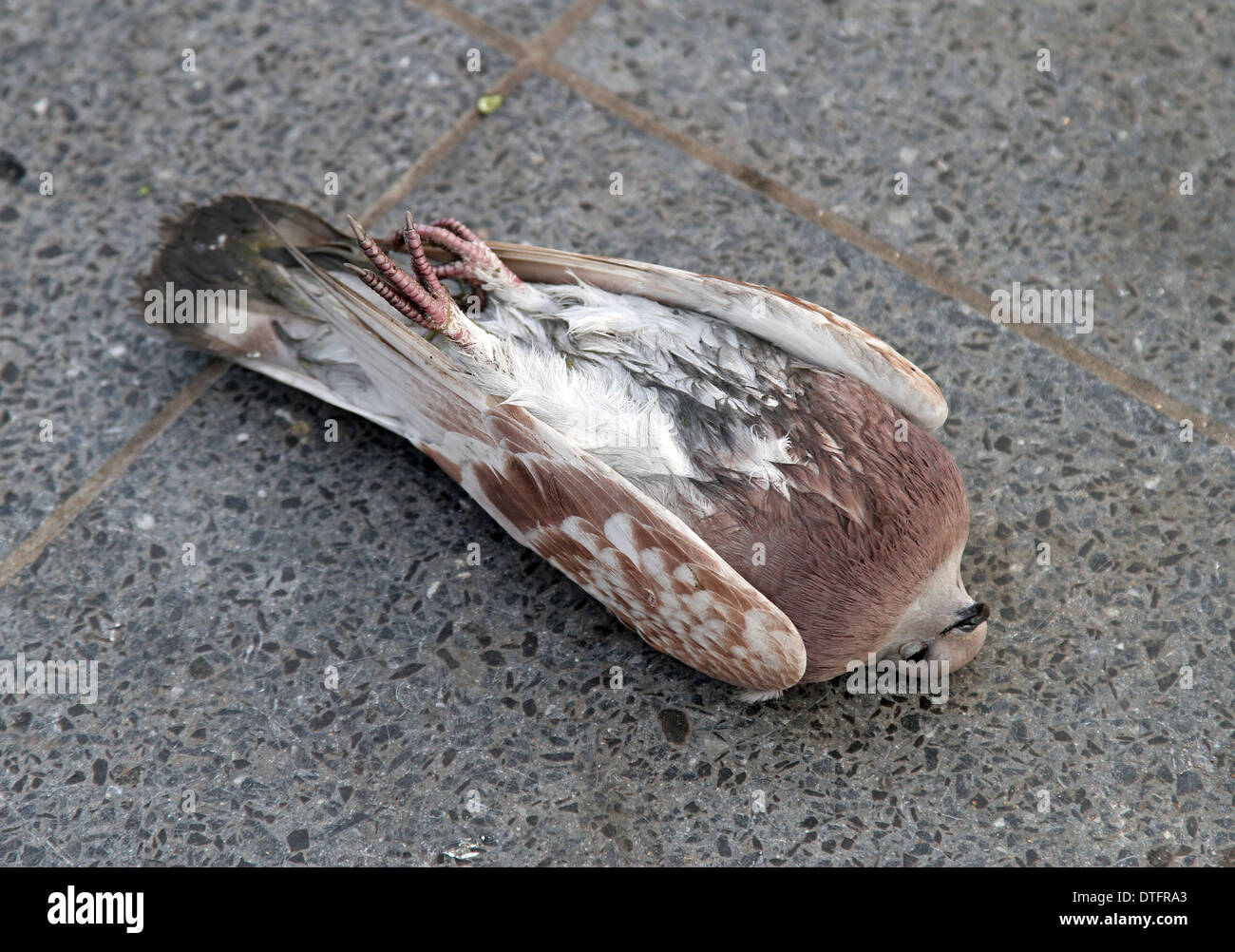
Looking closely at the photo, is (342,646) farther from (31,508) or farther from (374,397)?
(31,508)

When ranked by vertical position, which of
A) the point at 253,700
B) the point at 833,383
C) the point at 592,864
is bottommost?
the point at 592,864

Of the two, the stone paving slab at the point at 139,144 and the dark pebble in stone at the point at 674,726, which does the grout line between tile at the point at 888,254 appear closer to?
the stone paving slab at the point at 139,144

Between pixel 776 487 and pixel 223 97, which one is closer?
pixel 776 487

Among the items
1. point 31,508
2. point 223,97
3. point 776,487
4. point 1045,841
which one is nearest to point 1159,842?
point 1045,841

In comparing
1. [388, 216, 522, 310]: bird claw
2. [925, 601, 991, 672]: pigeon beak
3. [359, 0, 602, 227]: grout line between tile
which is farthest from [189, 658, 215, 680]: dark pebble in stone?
[925, 601, 991, 672]: pigeon beak

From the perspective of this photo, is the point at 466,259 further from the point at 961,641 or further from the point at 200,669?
the point at 961,641

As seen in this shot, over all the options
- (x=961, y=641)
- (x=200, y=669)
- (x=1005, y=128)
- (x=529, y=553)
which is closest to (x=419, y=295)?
(x=529, y=553)

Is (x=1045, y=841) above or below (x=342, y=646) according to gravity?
below
